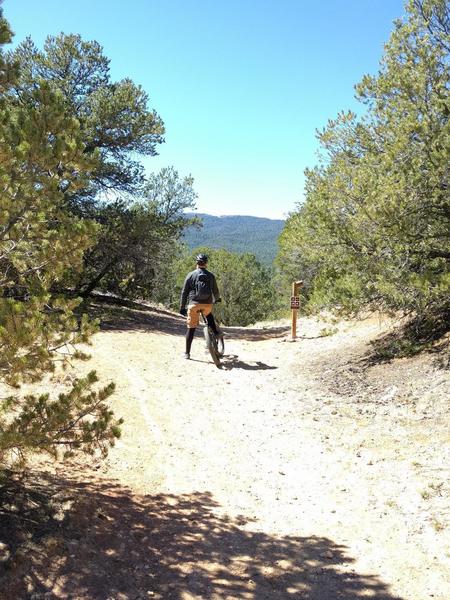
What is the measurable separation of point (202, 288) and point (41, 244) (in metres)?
6.18

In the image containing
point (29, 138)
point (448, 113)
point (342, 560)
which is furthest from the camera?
point (448, 113)

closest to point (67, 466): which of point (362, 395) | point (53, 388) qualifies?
point (53, 388)

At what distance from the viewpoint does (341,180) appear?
8.72 m

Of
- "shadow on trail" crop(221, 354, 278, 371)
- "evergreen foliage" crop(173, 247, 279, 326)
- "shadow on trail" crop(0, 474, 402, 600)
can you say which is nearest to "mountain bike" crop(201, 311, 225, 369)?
"shadow on trail" crop(221, 354, 278, 371)

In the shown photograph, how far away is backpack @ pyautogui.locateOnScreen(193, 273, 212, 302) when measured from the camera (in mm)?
10188

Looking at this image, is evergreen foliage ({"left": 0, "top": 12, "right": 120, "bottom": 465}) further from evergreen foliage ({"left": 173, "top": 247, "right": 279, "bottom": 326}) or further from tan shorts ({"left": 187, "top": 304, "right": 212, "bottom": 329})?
evergreen foliage ({"left": 173, "top": 247, "right": 279, "bottom": 326})

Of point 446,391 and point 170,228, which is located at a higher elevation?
point 170,228

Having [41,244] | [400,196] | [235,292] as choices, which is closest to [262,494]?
[41,244]

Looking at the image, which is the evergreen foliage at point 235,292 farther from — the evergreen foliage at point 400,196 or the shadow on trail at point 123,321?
the evergreen foliage at point 400,196

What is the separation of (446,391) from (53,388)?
577 cm

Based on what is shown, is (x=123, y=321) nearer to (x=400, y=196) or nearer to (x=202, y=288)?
(x=202, y=288)

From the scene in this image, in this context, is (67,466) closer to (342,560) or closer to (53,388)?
(53,388)

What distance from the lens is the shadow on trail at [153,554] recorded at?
11.3 ft

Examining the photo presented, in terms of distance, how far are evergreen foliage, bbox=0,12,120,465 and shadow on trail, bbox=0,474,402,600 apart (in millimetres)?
708
